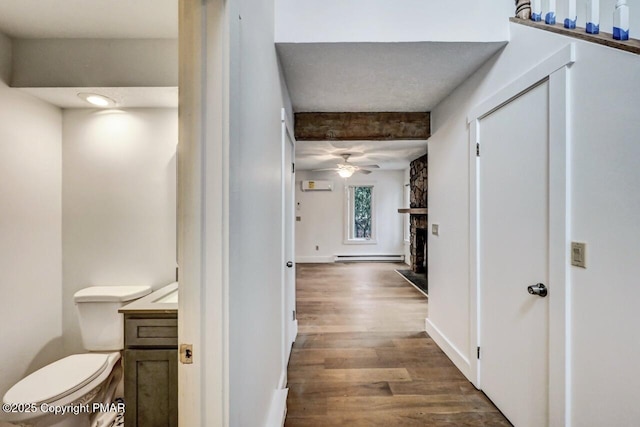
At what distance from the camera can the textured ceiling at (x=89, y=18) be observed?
1397 mm

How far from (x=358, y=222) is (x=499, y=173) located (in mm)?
5434

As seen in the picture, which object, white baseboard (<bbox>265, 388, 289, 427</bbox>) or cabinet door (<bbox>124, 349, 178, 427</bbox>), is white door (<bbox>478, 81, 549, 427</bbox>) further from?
cabinet door (<bbox>124, 349, 178, 427</bbox>)

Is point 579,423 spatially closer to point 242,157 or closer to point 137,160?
point 242,157

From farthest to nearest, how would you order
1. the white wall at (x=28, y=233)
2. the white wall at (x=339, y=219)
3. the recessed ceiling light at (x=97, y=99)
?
the white wall at (x=339, y=219) → the recessed ceiling light at (x=97, y=99) → the white wall at (x=28, y=233)

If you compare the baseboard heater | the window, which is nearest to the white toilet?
the baseboard heater

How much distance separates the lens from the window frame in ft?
22.6

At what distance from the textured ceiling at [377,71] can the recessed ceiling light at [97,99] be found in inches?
47.6

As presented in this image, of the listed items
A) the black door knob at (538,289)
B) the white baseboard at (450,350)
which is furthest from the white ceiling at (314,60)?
the white baseboard at (450,350)

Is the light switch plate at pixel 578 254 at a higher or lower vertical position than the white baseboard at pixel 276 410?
higher

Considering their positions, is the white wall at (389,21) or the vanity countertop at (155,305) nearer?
the vanity countertop at (155,305)

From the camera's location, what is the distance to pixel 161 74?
5.41 ft

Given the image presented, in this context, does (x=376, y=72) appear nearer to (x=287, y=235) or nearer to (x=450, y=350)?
(x=287, y=235)

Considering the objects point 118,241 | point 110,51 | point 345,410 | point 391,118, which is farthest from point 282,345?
point 391,118

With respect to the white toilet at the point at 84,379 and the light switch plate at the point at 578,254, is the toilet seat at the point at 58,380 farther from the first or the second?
the light switch plate at the point at 578,254
